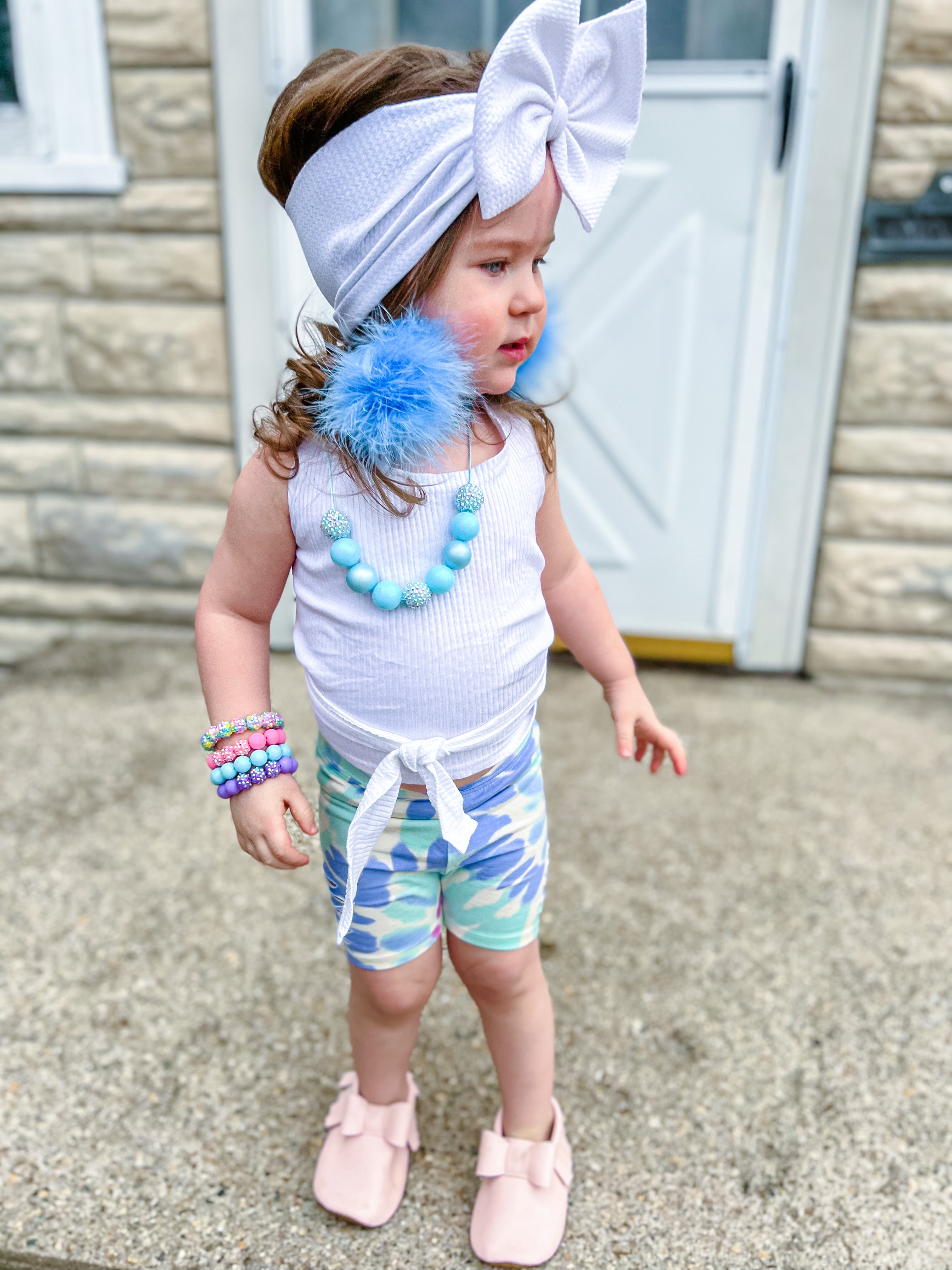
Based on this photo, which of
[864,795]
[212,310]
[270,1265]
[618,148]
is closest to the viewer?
[618,148]

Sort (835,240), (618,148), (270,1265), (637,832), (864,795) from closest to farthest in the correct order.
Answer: (618,148)
(270,1265)
(637,832)
(864,795)
(835,240)

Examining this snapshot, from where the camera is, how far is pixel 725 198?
2.89 m

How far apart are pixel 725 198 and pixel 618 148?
74.1 inches

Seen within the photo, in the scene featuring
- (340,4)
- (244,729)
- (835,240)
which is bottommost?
(244,729)

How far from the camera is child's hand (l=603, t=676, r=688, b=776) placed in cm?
152

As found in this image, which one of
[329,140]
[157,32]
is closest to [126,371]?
[157,32]

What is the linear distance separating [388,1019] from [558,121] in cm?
121

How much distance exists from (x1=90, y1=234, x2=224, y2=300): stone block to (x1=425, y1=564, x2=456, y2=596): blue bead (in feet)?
7.37

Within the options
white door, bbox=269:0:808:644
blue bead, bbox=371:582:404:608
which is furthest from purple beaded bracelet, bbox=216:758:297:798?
white door, bbox=269:0:808:644

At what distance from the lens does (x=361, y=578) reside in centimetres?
119

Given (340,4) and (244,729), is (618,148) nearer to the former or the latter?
(244,729)

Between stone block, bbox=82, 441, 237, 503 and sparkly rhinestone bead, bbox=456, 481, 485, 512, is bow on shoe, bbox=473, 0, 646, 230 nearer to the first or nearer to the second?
sparkly rhinestone bead, bbox=456, 481, 485, 512

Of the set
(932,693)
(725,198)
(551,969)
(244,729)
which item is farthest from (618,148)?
(932,693)

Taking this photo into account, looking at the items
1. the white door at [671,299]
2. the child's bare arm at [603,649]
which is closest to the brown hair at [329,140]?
the child's bare arm at [603,649]
